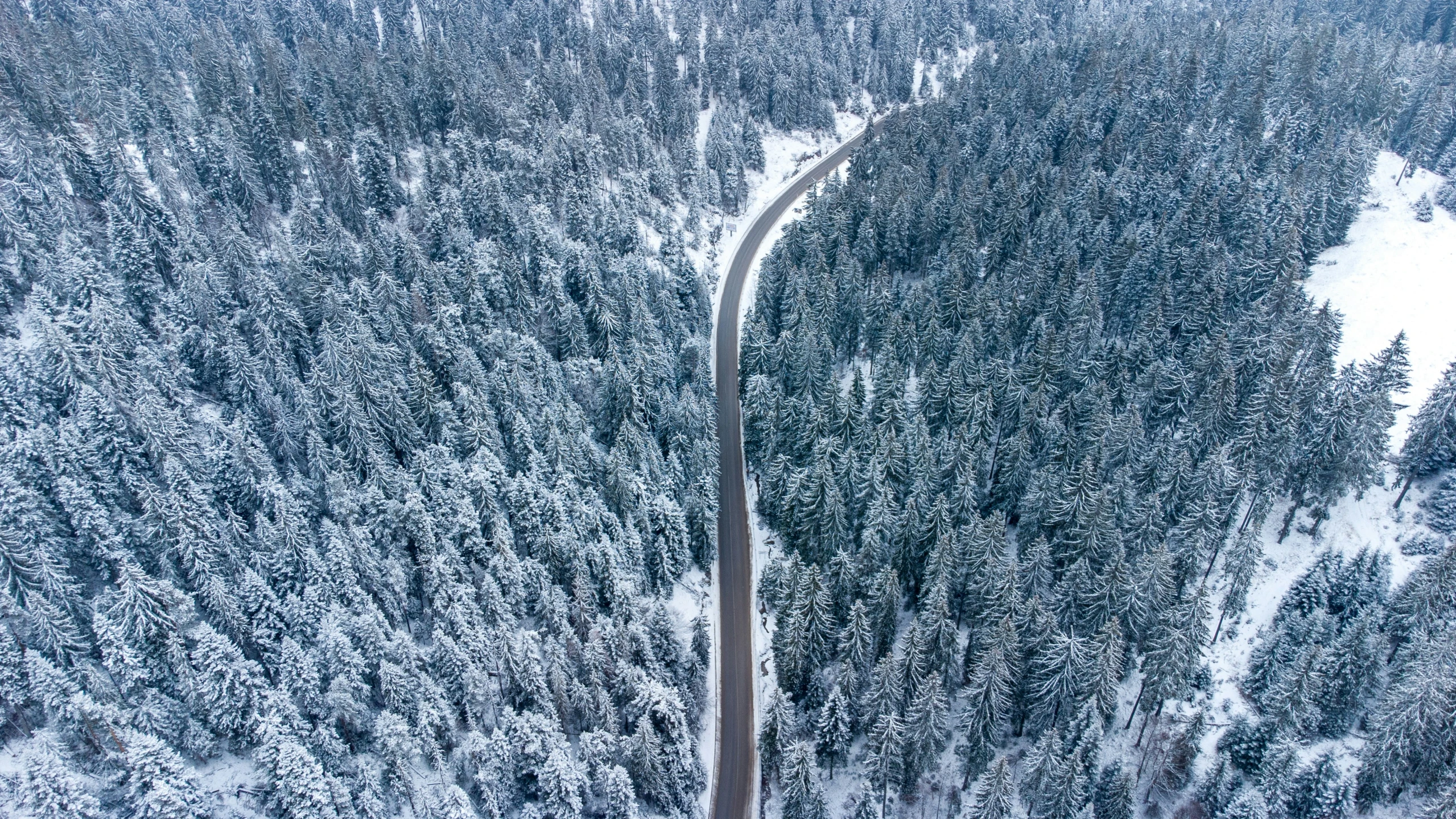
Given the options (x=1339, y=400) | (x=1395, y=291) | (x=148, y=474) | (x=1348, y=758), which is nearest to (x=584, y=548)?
(x=148, y=474)

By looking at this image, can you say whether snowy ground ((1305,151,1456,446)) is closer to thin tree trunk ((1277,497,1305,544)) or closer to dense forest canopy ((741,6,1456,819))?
dense forest canopy ((741,6,1456,819))

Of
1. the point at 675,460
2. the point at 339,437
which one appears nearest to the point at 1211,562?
the point at 675,460

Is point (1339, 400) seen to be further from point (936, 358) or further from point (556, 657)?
point (556, 657)

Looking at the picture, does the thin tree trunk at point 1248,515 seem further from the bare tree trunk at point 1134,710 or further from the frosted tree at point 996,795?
the frosted tree at point 996,795

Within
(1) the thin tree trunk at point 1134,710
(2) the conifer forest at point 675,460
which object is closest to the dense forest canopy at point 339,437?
(2) the conifer forest at point 675,460

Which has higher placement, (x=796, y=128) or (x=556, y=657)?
(x=796, y=128)

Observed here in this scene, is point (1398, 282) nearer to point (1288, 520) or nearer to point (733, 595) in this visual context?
point (1288, 520)
